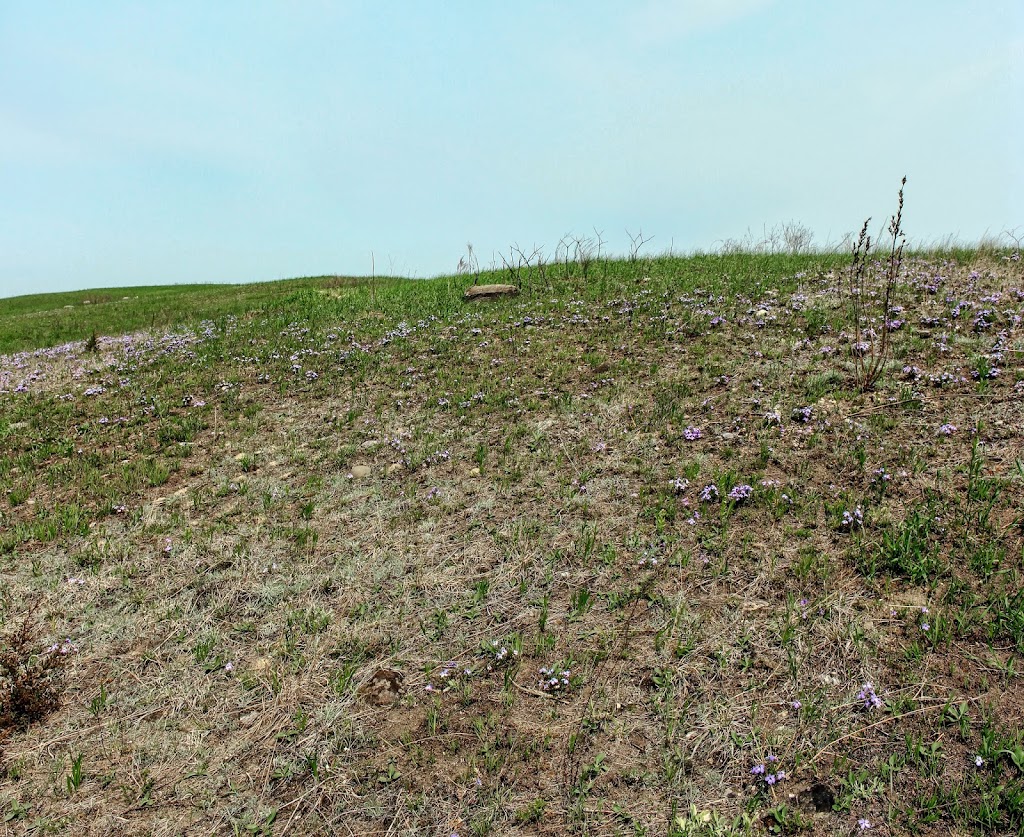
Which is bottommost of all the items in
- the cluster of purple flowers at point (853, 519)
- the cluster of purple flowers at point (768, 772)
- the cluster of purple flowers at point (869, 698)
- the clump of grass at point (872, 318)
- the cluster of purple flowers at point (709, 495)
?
the cluster of purple flowers at point (768, 772)

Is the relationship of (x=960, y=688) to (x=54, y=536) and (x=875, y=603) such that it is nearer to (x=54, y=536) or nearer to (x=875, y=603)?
(x=875, y=603)

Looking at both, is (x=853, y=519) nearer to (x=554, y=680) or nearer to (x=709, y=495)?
(x=709, y=495)

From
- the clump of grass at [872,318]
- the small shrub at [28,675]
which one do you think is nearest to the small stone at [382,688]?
the small shrub at [28,675]

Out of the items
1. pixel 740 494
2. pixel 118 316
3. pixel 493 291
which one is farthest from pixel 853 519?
pixel 118 316

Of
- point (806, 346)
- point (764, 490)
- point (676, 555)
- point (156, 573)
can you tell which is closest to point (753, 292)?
point (806, 346)

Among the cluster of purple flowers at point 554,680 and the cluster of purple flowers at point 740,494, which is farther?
the cluster of purple flowers at point 740,494

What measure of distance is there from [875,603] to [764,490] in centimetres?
140

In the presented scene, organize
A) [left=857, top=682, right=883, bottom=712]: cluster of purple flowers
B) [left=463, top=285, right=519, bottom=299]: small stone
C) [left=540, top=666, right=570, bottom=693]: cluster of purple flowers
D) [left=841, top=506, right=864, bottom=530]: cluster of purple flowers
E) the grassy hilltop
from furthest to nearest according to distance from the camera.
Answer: [left=463, top=285, right=519, bottom=299]: small stone < [left=841, top=506, right=864, bottom=530]: cluster of purple flowers < [left=540, top=666, right=570, bottom=693]: cluster of purple flowers < [left=857, top=682, right=883, bottom=712]: cluster of purple flowers < the grassy hilltop

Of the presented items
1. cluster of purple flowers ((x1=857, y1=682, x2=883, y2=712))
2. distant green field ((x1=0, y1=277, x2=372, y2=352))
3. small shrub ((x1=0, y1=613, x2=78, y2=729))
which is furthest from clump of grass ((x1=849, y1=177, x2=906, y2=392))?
distant green field ((x1=0, y1=277, x2=372, y2=352))

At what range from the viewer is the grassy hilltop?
3.46 meters

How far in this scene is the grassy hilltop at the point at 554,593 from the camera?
11.4ft

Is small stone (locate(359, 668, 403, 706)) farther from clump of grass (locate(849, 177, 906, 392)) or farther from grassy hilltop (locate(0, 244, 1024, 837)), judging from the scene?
clump of grass (locate(849, 177, 906, 392))

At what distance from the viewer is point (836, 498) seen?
529 centimetres

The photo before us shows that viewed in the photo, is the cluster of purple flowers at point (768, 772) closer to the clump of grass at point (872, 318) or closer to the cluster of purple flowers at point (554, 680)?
the cluster of purple flowers at point (554, 680)
